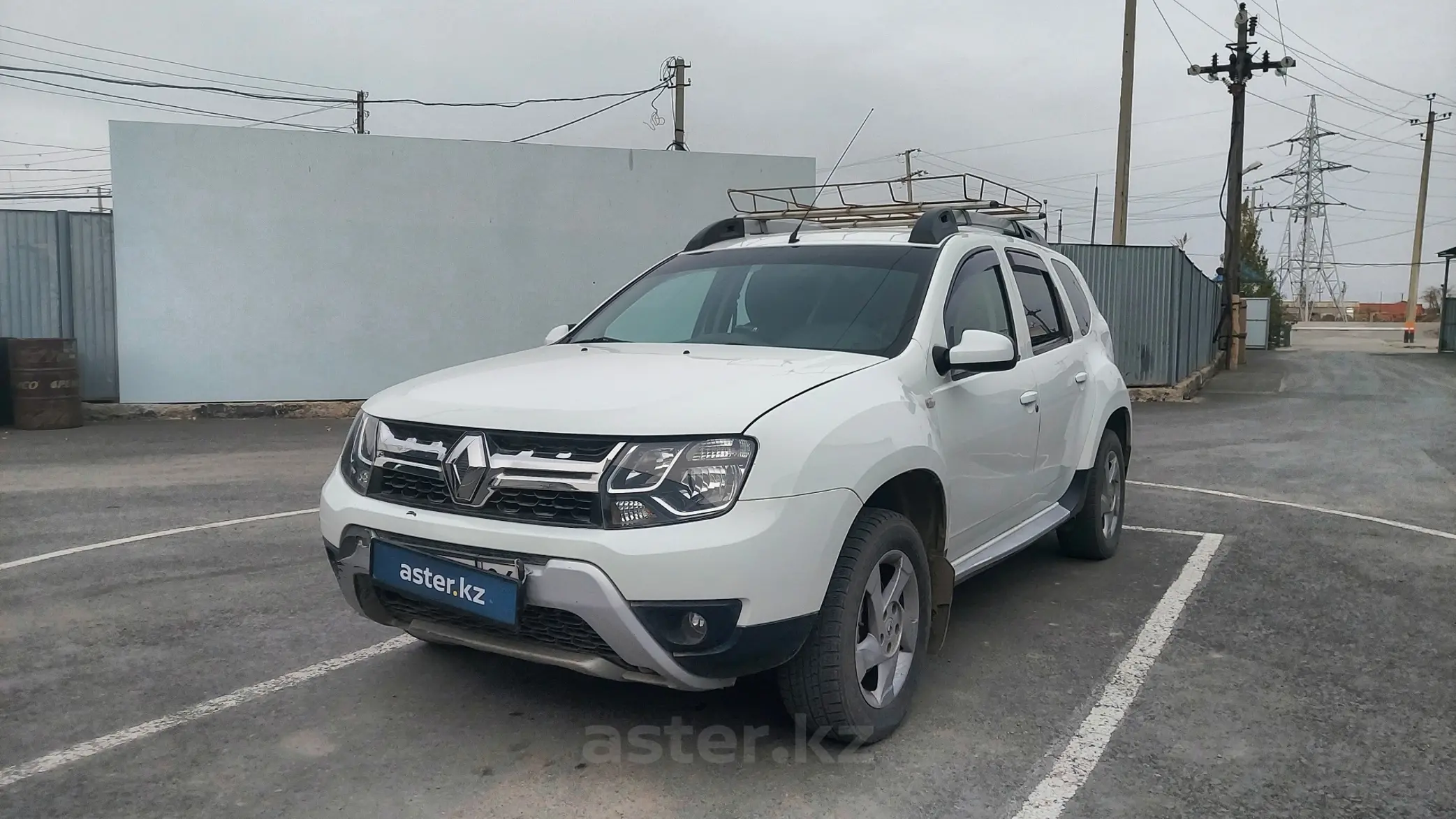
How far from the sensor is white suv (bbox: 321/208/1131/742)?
2938mm

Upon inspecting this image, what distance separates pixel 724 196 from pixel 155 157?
269 inches

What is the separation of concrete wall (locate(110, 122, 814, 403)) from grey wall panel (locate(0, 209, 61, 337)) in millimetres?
1056

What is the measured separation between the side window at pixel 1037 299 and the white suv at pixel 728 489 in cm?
55

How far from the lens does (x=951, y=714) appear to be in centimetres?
373

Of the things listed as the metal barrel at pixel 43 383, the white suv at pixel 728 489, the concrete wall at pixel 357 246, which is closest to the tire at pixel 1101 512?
the white suv at pixel 728 489

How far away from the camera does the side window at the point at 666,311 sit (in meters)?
4.47

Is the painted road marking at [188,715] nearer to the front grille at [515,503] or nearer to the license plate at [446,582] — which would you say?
the license plate at [446,582]

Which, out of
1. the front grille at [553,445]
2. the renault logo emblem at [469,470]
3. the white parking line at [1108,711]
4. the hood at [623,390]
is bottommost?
the white parking line at [1108,711]

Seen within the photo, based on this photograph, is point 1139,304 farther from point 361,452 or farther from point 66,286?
point 361,452

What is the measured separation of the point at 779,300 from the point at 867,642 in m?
1.53

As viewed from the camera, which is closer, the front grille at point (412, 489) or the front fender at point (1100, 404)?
the front grille at point (412, 489)

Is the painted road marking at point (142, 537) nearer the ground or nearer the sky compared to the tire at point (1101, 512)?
nearer the ground

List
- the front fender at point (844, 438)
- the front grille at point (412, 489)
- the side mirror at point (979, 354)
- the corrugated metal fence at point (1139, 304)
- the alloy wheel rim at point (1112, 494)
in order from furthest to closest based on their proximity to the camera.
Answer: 1. the corrugated metal fence at point (1139, 304)
2. the alloy wheel rim at point (1112, 494)
3. the side mirror at point (979, 354)
4. the front grille at point (412, 489)
5. the front fender at point (844, 438)

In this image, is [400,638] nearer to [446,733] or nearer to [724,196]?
[446,733]
